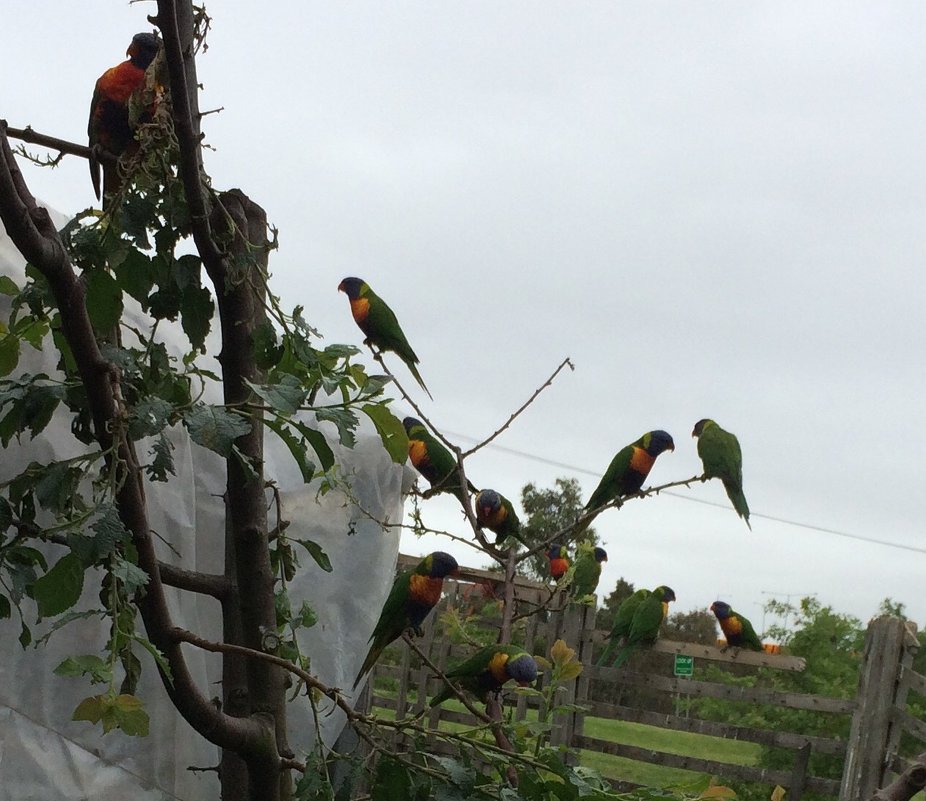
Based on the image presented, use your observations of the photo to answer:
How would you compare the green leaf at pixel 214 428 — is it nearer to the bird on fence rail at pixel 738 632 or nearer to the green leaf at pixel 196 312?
the green leaf at pixel 196 312

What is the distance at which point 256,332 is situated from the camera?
73cm

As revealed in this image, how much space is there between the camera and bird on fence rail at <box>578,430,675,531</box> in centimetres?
386

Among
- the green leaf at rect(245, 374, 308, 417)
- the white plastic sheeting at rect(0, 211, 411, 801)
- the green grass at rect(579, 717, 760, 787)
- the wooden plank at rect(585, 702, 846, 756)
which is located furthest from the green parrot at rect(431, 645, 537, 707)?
the green grass at rect(579, 717, 760, 787)

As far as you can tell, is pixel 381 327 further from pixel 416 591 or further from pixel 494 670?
pixel 494 670

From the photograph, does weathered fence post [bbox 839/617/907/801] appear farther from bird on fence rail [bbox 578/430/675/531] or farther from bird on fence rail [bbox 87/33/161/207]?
bird on fence rail [bbox 87/33/161/207]

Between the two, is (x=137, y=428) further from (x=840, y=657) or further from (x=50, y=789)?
(x=840, y=657)

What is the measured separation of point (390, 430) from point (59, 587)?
235 mm

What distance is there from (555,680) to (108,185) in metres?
0.67

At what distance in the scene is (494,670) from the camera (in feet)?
5.54

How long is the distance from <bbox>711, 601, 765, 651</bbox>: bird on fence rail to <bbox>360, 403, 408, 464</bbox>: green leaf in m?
3.62

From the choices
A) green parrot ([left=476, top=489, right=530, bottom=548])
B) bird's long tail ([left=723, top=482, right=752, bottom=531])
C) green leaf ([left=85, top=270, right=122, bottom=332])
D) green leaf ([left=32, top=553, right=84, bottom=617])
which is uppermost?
bird's long tail ([left=723, top=482, right=752, bottom=531])

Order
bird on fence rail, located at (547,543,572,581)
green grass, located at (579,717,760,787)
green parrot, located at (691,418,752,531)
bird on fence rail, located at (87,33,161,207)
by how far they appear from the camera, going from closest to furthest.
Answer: bird on fence rail, located at (87,33,161,207), green parrot, located at (691,418,752,531), bird on fence rail, located at (547,543,572,581), green grass, located at (579,717,760,787)

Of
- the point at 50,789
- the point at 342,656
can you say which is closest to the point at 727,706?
the point at 342,656

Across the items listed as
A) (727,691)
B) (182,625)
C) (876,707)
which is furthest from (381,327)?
(182,625)
